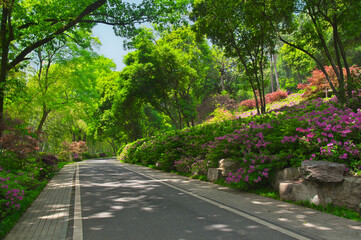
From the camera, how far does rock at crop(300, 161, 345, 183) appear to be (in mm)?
5402

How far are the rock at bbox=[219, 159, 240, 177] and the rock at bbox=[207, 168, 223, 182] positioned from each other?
A: 0.18 meters

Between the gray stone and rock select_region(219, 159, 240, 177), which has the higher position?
rock select_region(219, 159, 240, 177)

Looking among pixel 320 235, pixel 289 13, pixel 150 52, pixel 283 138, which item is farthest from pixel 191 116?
pixel 320 235

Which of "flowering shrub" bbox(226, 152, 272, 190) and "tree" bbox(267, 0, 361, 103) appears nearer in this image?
"flowering shrub" bbox(226, 152, 272, 190)

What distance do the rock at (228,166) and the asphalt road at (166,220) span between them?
6.45 feet

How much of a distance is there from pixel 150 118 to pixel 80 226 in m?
38.5

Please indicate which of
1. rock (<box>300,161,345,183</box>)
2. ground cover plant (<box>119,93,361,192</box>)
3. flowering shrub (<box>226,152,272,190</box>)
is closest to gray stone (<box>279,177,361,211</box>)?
rock (<box>300,161,345,183</box>)

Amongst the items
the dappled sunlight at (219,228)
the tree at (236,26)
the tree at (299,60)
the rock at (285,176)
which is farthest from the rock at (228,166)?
the tree at (299,60)

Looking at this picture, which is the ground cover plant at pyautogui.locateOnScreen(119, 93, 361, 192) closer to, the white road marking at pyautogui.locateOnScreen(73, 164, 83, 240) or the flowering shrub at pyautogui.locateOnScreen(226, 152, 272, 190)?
the flowering shrub at pyautogui.locateOnScreen(226, 152, 272, 190)

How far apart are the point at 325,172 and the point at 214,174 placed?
15.4 feet

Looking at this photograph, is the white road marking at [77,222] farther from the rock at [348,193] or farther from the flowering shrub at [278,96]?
the flowering shrub at [278,96]

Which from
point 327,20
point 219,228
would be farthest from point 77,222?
point 327,20

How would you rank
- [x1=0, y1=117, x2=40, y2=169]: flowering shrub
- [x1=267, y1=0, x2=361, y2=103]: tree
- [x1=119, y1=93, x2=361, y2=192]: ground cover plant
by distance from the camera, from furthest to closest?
[x1=267, y1=0, x2=361, y2=103]: tree
[x1=0, y1=117, x2=40, y2=169]: flowering shrub
[x1=119, y1=93, x2=361, y2=192]: ground cover plant

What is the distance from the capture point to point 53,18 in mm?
11266
